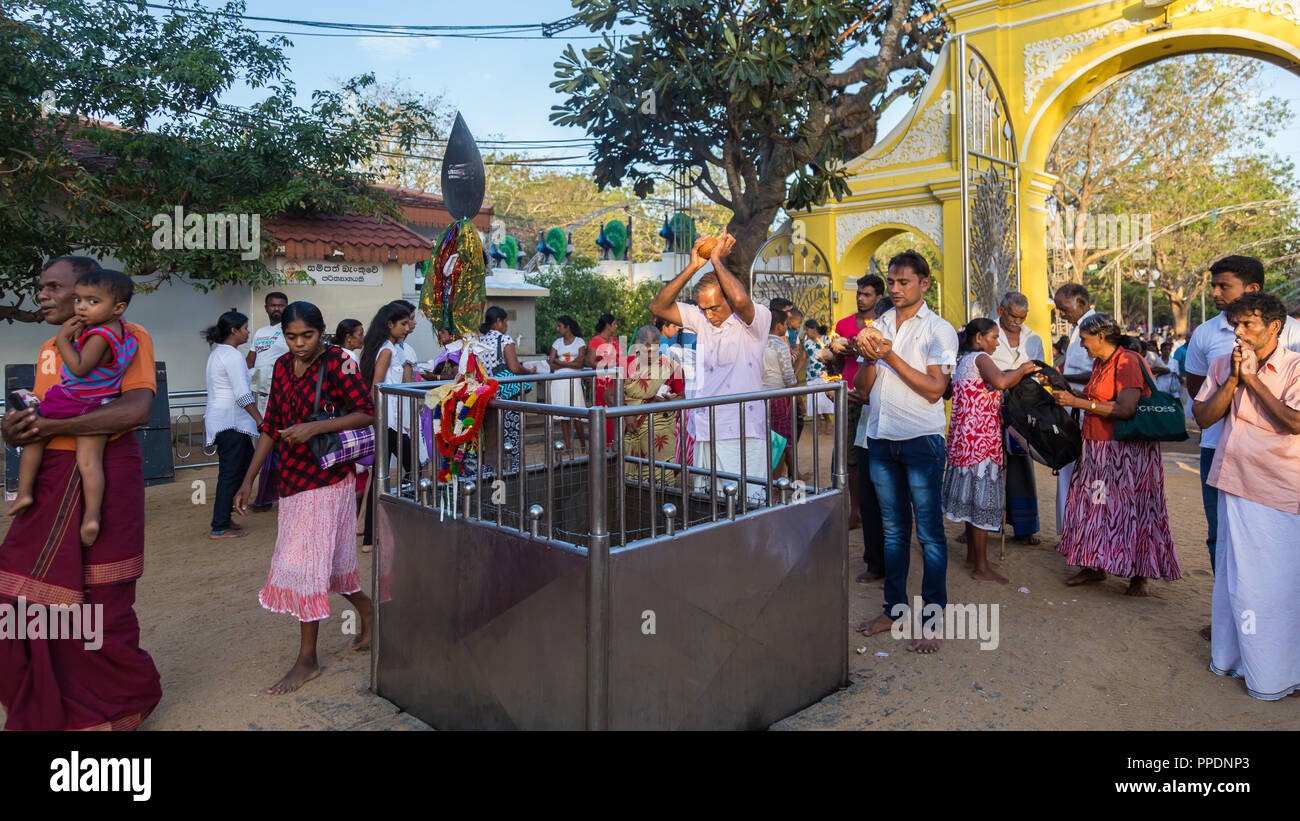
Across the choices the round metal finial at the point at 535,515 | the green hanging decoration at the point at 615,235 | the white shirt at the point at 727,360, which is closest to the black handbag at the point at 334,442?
the round metal finial at the point at 535,515

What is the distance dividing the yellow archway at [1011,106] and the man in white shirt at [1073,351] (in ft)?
8.40

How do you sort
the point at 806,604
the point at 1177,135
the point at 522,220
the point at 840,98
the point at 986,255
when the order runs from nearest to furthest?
the point at 806,604, the point at 840,98, the point at 986,255, the point at 1177,135, the point at 522,220

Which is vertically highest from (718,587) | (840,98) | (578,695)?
(840,98)

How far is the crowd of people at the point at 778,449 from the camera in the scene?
312cm

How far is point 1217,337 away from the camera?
13.9 feet

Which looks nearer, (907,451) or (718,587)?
(718,587)

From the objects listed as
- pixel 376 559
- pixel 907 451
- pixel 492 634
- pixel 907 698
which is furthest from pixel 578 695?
pixel 907 451

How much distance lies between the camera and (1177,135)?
21.1 meters

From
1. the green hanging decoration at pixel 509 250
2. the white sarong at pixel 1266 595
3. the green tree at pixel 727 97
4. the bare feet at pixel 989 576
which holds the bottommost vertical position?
the bare feet at pixel 989 576

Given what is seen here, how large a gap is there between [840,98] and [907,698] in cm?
529

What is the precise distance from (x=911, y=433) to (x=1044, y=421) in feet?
5.04

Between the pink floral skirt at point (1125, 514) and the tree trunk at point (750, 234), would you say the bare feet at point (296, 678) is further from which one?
the pink floral skirt at point (1125, 514)
